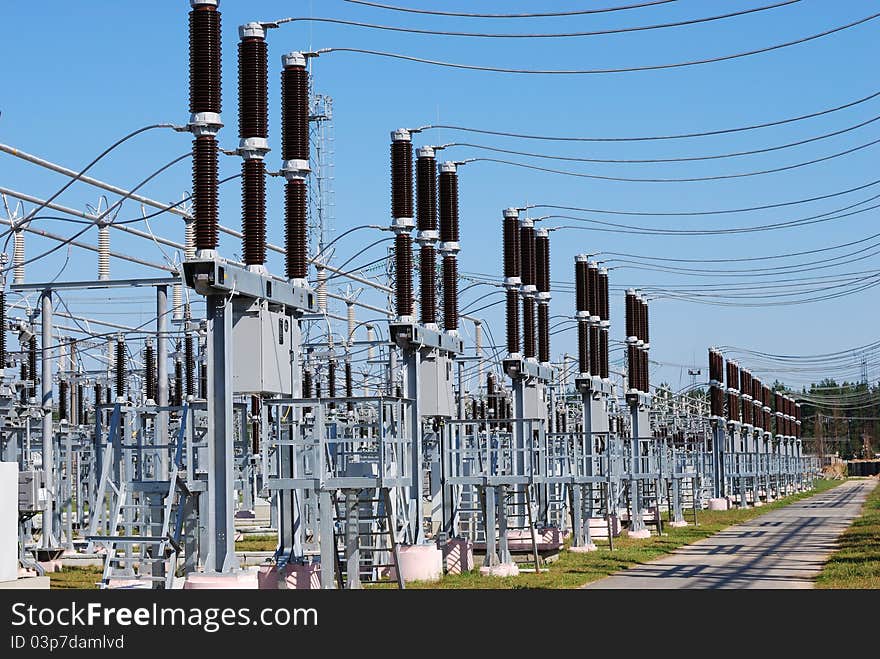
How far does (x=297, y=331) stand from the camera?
663 inches

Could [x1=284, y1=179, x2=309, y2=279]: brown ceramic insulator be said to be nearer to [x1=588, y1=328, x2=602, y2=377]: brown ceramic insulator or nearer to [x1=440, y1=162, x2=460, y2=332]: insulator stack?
[x1=440, y1=162, x2=460, y2=332]: insulator stack

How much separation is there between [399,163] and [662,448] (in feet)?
68.2

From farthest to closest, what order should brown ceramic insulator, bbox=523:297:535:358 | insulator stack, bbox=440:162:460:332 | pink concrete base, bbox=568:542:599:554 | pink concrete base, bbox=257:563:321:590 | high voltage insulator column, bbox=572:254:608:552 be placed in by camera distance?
1. high voltage insulator column, bbox=572:254:608:552
2. pink concrete base, bbox=568:542:599:554
3. brown ceramic insulator, bbox=523:297:535:358
4. insulator stack, bbox=440:162:460:332
5. pink concrete base, bbox=257:563:321:590

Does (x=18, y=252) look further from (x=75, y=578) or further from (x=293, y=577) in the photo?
(x=293, y=577)

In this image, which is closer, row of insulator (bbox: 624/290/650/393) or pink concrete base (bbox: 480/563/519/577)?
pink concrete base (bbox: 480/563/519/577)

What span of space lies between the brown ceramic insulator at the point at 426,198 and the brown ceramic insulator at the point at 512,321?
173 inches

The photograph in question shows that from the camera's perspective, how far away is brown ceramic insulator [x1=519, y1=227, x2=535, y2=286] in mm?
27203

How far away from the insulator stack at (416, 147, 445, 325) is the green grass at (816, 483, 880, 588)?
7.17m

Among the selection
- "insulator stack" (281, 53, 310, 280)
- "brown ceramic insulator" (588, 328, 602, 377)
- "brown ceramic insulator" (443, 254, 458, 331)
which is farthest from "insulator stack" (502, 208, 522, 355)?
"insulator stack" (281, 53, 310, 280)

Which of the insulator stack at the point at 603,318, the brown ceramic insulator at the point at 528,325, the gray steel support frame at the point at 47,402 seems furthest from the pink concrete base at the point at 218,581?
the insulator stack at the point at 603,318

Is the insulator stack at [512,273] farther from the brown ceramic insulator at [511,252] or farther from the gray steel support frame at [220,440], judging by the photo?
the gray steel support frame at [220,440]

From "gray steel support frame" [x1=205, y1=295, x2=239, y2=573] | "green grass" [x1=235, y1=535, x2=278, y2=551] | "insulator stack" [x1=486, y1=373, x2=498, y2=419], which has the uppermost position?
"insulator stack" [x1=486, y1=373, x2=498, y2=419]
